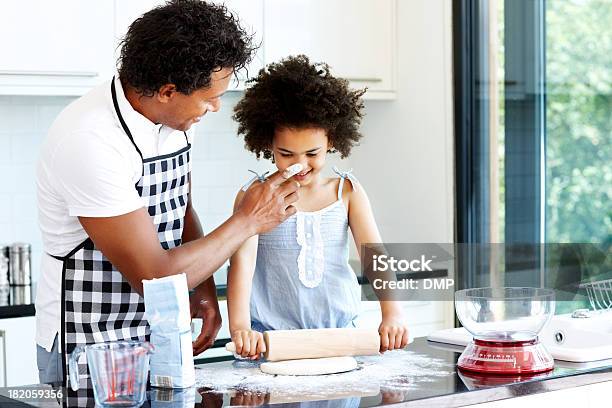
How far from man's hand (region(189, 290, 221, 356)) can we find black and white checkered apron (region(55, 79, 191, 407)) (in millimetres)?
130

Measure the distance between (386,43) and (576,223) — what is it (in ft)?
3.30

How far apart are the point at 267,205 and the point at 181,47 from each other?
0.35 metres

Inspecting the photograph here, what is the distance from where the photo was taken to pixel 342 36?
3.78 meters

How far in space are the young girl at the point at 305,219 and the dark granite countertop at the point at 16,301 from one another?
2.93 feet

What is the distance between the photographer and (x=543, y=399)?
5.72 feet

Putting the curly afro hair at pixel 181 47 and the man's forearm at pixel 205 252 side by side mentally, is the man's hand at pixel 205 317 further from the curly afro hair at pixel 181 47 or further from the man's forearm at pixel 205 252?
the curly afro hair at pixel 181 47

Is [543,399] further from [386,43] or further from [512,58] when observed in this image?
[386,43]

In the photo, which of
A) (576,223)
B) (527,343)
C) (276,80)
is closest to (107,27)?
(276,80)

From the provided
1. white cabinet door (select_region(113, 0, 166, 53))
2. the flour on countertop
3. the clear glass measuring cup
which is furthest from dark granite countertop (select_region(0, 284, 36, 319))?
the clear glass measuring cup

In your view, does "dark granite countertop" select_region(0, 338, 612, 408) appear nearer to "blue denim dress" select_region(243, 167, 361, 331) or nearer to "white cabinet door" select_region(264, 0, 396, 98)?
"blue denim dress" select_region(243, 167, 361, 331)

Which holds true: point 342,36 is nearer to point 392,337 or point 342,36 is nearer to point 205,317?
point 205,317

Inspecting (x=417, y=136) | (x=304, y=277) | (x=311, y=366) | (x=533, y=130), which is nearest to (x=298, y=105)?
(x=304, y=277)

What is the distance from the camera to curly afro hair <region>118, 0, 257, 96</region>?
1.88 m

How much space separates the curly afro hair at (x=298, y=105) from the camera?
2.24 meters
